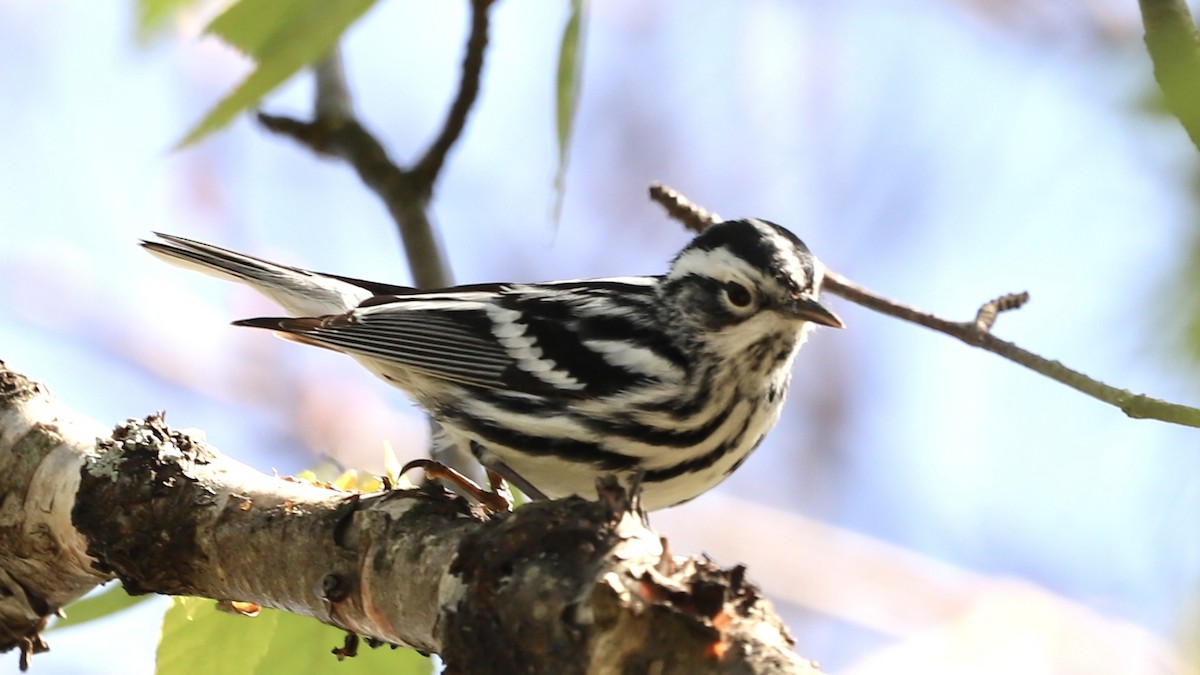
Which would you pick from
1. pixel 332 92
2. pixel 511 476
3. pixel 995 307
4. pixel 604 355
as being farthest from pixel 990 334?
pixel 332 92

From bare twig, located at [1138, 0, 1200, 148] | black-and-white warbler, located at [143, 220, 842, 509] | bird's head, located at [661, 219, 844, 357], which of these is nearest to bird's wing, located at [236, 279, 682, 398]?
black-and-white warbler, located at [143, 220, 842, 509]

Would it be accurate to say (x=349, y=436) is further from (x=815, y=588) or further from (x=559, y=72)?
(x=559, y=72)

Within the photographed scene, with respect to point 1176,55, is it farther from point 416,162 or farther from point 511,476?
point 416,162

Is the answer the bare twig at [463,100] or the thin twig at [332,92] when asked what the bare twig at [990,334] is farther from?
the thin twig at [332,92]

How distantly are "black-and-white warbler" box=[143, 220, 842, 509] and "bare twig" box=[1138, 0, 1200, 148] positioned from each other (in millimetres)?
1226

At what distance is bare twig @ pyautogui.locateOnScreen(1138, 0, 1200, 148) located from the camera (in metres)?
0.82

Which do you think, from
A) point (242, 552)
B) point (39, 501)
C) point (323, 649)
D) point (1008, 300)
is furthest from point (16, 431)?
point (1008, 300)

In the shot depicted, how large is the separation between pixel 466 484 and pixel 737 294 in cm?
77

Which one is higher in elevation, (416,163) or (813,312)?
(416,163)

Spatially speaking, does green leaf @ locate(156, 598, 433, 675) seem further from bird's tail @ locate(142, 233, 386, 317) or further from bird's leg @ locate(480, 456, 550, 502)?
bird's tail @ locate(142, 233, 386, 317)

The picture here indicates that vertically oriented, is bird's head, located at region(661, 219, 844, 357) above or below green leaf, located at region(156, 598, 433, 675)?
above

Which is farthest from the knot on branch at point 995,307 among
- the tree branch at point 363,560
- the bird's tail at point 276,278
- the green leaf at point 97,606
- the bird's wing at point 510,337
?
the green leaf at point 97,606

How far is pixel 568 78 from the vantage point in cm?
163

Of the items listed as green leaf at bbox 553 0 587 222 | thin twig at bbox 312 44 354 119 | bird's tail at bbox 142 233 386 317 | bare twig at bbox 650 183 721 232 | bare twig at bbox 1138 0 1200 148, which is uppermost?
thin twig at bbox 312 44 354 119
